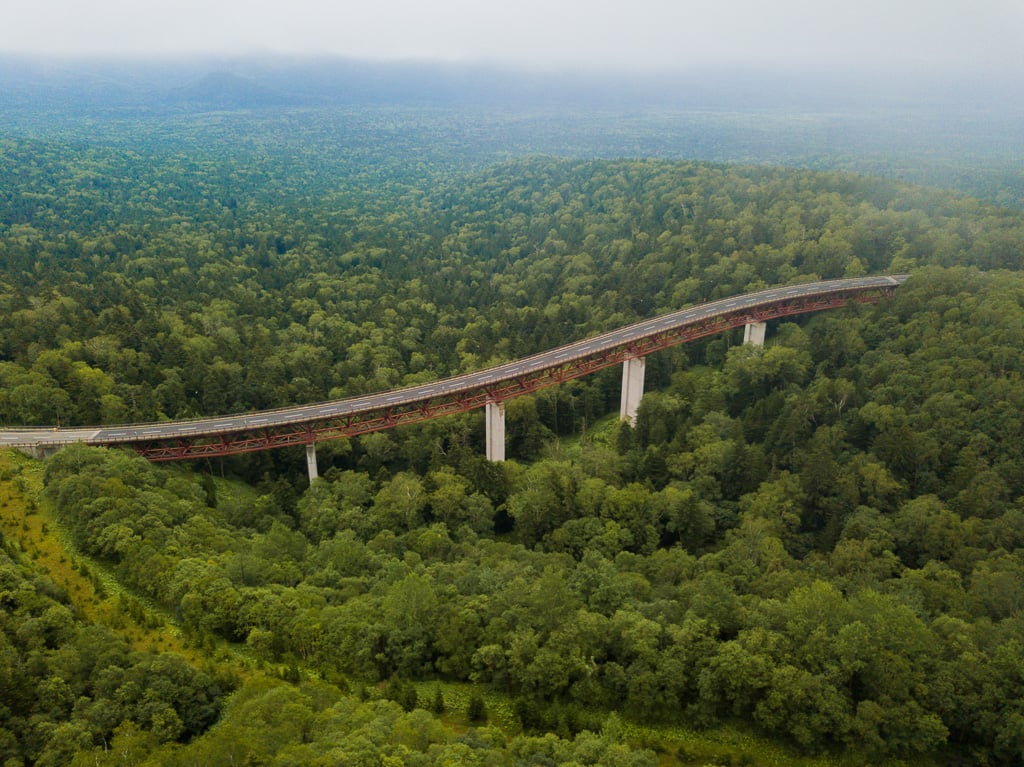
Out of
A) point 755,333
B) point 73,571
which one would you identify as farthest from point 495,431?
point 73,571

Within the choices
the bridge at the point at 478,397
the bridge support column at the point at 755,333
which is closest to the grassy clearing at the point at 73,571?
the bridge at the point at 478,397

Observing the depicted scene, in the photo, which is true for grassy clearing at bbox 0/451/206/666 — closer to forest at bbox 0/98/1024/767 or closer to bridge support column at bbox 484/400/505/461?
forest at bbox 0/98/1024/767

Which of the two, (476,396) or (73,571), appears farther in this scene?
(476,396)

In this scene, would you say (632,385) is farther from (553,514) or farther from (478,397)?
(553,514)

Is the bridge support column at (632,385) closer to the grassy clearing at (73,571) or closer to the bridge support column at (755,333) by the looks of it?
the bridge support column at (755,333)

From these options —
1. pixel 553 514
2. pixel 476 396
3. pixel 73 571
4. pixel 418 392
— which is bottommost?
pixel 553 514

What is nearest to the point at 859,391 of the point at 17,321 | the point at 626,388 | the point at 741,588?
the point at 626,388

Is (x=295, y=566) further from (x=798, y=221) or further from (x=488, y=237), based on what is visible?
(x=488, y=237)

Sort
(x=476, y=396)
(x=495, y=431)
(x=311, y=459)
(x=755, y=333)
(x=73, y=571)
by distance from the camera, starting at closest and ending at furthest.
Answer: (x=73, y=571)
(x=311, y=459)
(x=476, y=396)
(x=495, y=431)
(x=755, y=333)
